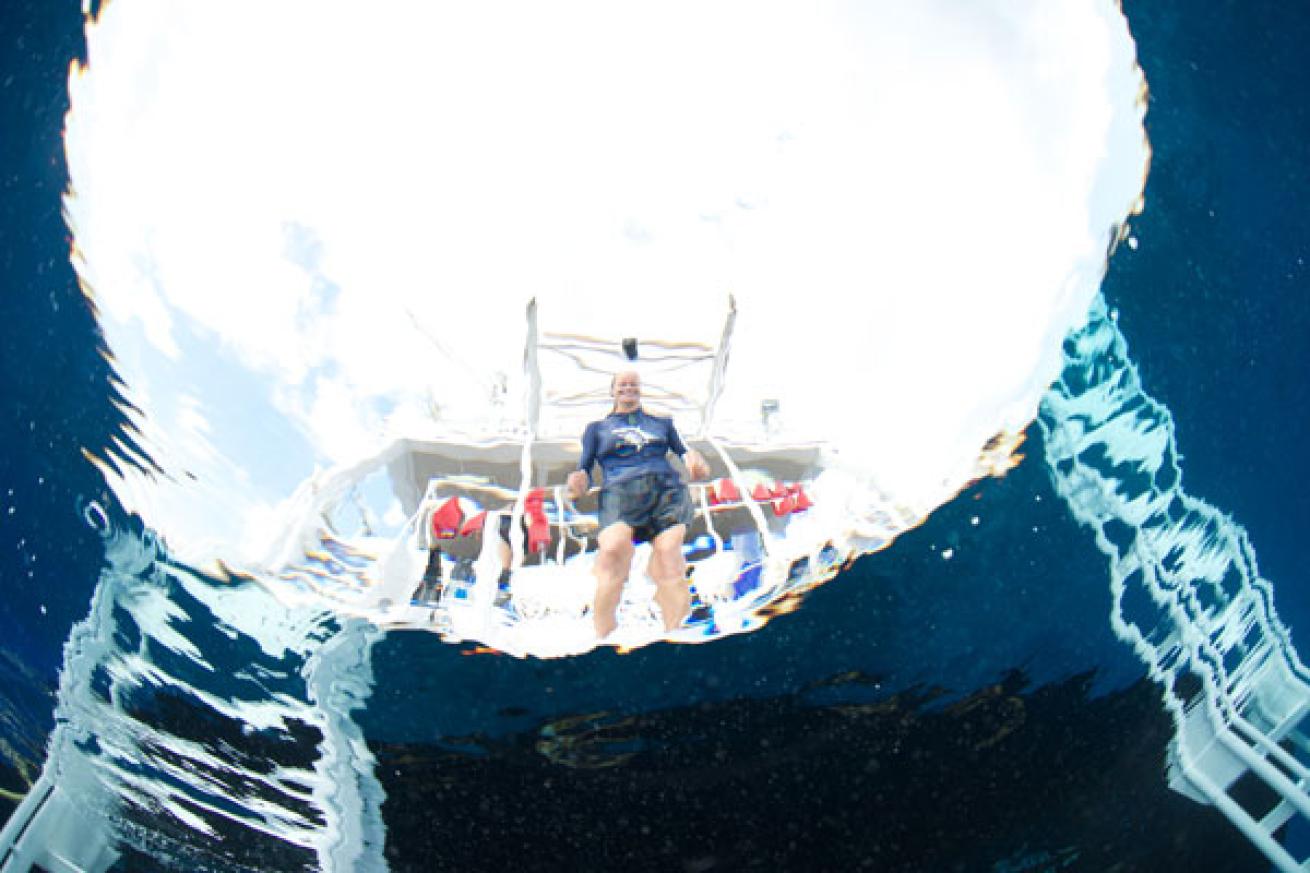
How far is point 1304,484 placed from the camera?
1.83 m

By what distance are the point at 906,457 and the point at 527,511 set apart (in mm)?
1175

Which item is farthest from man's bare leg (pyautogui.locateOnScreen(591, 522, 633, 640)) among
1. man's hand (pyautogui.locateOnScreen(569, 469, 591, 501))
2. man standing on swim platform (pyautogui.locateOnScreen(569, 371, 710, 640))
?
man's hand (pyautogui.locateOnScreen(569, 469, 591, 501))

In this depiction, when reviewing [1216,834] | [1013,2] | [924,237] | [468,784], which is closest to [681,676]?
[468,784]

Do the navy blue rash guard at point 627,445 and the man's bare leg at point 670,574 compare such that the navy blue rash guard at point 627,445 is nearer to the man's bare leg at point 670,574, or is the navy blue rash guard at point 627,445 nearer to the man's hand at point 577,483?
the man's hand at point 577,483

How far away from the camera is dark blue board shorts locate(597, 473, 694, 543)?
6.36 feet

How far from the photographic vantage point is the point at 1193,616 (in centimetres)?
185

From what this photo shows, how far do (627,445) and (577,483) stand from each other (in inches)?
7.5

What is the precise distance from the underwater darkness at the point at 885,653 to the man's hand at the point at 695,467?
1.86 ft

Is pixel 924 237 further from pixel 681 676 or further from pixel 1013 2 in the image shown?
pixel 681 676

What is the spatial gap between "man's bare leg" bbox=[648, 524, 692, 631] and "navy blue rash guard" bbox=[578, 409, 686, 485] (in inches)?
7.9

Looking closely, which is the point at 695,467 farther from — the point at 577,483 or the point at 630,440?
the point at 577,483

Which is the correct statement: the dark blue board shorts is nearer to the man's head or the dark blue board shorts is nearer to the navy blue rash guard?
the navy blue rash guard

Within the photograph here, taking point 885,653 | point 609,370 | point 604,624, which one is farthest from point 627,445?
point 885,653

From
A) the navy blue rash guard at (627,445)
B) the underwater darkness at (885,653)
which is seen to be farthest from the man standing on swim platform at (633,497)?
the underwater darkness at (885,653)
